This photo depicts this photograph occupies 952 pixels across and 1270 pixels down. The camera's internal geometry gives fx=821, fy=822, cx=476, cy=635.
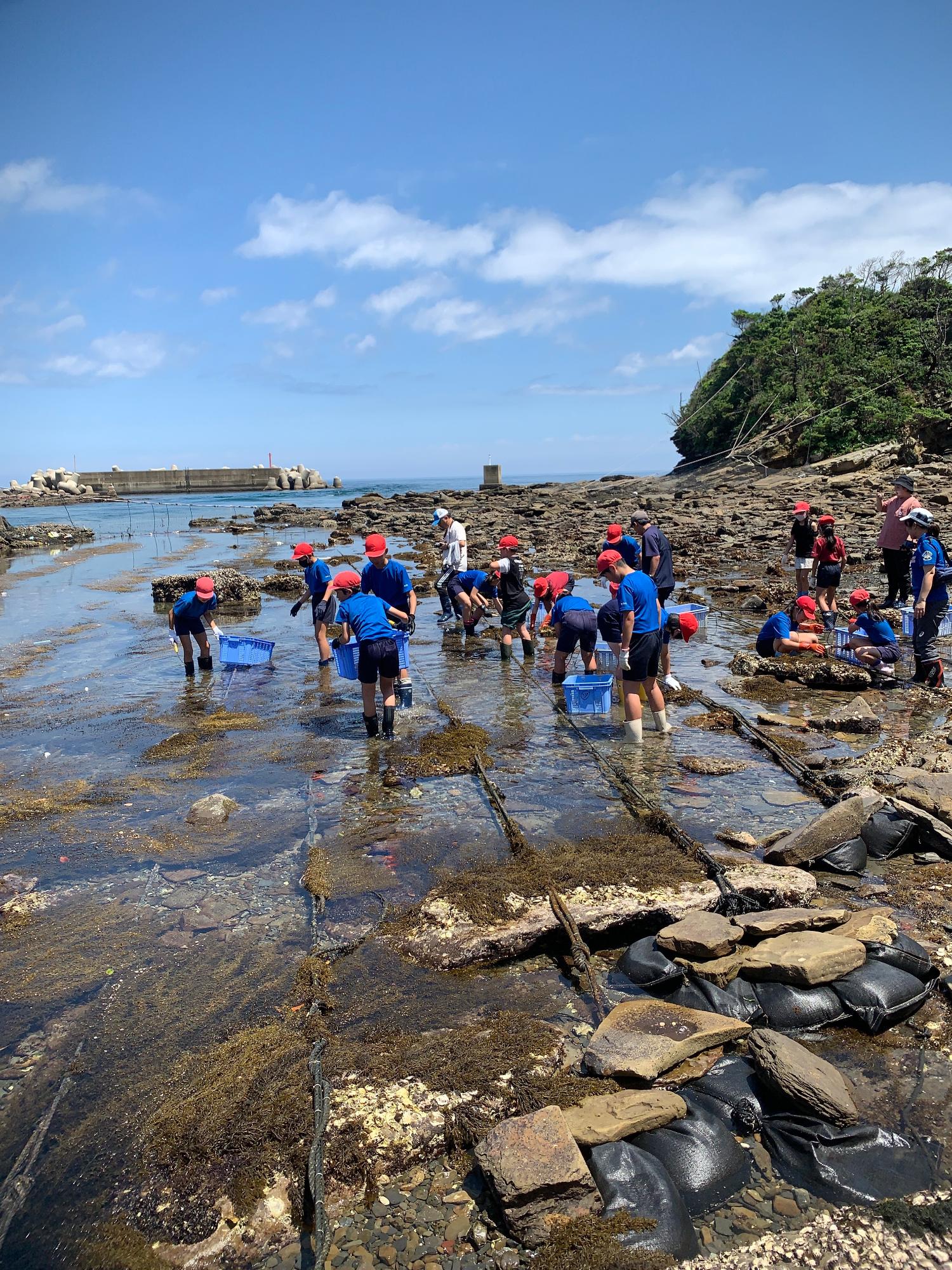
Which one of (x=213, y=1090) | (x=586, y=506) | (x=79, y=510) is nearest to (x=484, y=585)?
(x=213, y=1090)

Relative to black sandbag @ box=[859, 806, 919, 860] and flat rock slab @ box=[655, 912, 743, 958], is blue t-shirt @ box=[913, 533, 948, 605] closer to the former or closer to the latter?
black sandbag @ box=[859, 806, 919, 860]

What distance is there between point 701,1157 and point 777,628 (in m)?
7.78

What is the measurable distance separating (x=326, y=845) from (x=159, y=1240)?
310cm

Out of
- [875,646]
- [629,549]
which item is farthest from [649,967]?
[875,646]

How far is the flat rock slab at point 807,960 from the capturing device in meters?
3.71

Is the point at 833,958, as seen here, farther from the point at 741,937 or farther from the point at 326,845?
the point at 326,845

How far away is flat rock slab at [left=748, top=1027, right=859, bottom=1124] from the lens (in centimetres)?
298

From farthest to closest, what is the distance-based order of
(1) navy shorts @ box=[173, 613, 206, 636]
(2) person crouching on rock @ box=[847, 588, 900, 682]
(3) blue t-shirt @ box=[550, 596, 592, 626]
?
1. (1) navy shorts @ box=[173, 613, 206, 636]
2. (2) person crouching on rock @ box=[847, 588, 900, 682]
3. (3) blue t-shirt @ box=[550, 596, 592, 626]

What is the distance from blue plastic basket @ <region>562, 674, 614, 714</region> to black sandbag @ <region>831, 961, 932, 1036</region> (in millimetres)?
4268

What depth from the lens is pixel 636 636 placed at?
708cm

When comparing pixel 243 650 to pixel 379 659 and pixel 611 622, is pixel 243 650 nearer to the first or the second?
pixel 379 659

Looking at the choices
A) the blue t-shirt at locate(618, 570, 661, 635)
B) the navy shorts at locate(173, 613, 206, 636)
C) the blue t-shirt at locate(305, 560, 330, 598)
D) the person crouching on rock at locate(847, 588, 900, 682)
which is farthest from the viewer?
the blue t-shirt at locate(305, 560, 330, 598)

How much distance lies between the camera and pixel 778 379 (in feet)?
128

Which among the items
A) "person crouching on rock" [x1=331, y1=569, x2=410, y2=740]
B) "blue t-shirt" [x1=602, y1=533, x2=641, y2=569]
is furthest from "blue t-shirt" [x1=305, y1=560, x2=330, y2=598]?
"blue t-shirt" [x1=602, y1=533, x2=641, y2=569]
